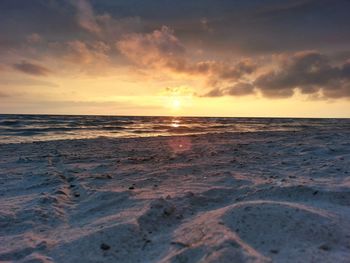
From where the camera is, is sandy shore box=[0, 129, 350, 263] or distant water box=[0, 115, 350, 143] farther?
distant water box=[0, 115, 350, 143]

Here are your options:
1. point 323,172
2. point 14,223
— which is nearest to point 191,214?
point 14,223

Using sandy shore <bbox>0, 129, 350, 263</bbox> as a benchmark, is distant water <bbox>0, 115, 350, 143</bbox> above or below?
below

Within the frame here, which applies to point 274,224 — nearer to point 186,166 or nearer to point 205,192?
point 205,192

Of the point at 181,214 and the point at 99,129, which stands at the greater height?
the point at 181,214

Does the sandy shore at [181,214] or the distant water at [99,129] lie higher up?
the sandy shore at [181,214]

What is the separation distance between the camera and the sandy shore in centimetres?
324

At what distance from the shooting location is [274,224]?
3578mm

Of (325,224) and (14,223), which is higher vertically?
(325,224)

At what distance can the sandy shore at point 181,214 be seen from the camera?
324 cm

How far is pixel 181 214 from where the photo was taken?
14.5ft

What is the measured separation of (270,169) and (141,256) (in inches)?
189

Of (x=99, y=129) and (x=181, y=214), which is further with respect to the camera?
(x=99, y=129)

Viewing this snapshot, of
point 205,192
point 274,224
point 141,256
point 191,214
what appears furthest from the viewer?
point 205,192

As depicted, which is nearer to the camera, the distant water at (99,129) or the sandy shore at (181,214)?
the sandy shore at (181,214)
